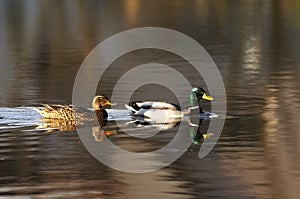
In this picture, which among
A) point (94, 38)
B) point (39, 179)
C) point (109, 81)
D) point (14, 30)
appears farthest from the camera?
point (14, 30)

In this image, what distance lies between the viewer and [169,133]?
47.3 feet

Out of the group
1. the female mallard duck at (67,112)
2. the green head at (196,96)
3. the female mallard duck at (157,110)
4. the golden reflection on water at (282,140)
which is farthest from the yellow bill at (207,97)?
the female mallard duck at (67,112)

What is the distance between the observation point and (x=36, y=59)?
26234 mm

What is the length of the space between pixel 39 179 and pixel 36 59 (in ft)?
50.4

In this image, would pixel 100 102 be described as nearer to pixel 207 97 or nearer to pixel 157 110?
pixel 157 110

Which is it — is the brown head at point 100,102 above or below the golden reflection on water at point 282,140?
above

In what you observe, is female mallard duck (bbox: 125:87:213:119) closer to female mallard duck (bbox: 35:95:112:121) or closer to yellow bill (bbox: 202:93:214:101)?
female mallard duck (bbox: 35:95:112:121)

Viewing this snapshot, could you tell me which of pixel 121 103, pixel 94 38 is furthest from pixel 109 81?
pixel 94 38

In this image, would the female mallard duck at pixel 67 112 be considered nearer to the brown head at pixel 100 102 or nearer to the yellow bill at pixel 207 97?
the brown head at pixel 100 102

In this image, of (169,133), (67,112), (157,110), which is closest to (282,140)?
(169,133)

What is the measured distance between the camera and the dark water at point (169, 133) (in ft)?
35.1

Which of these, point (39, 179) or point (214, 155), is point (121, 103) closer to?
point (214, 155)

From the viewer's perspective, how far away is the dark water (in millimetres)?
10688

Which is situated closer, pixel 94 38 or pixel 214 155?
pixel 214 155
